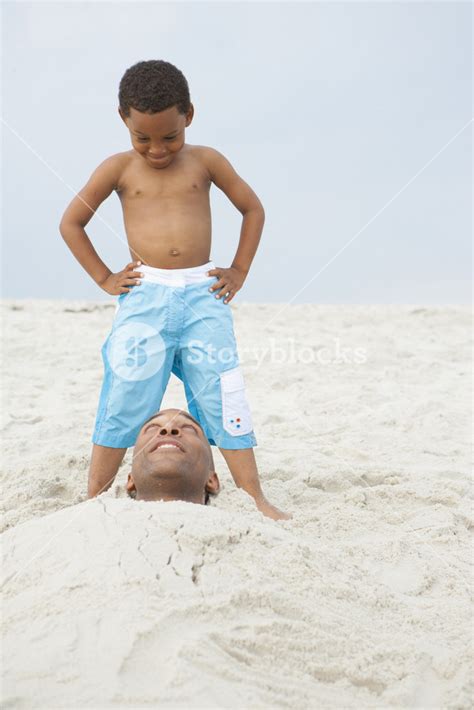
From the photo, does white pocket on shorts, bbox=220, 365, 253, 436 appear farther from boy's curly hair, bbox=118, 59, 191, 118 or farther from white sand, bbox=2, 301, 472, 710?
boy's curly hair, bbox=118, 59, 191, 118

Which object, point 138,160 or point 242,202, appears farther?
point 242,202

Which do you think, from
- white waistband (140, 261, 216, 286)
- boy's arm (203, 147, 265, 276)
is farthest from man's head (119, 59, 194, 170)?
white waistband (140, 261, 216, 286)

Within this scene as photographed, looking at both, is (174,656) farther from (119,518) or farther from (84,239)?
(84,239)

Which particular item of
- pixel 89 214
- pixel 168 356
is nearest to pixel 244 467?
pixel 168 356

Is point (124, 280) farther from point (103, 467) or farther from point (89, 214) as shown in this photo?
point (103, 467)

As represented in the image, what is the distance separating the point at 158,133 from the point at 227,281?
69cm

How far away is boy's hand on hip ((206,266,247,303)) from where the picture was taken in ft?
10.3

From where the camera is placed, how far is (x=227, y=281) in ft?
10.4

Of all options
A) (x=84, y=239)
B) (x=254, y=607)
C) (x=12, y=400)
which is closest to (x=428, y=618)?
(x=254, y=607)

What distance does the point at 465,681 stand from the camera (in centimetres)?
186

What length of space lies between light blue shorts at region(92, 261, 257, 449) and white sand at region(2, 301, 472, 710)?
34 centimetres

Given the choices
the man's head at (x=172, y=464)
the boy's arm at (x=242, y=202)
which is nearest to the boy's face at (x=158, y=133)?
the boy's arm at (x=242, y=202)

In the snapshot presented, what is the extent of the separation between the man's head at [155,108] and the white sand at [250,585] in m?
1.38

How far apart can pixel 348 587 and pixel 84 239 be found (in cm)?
186
